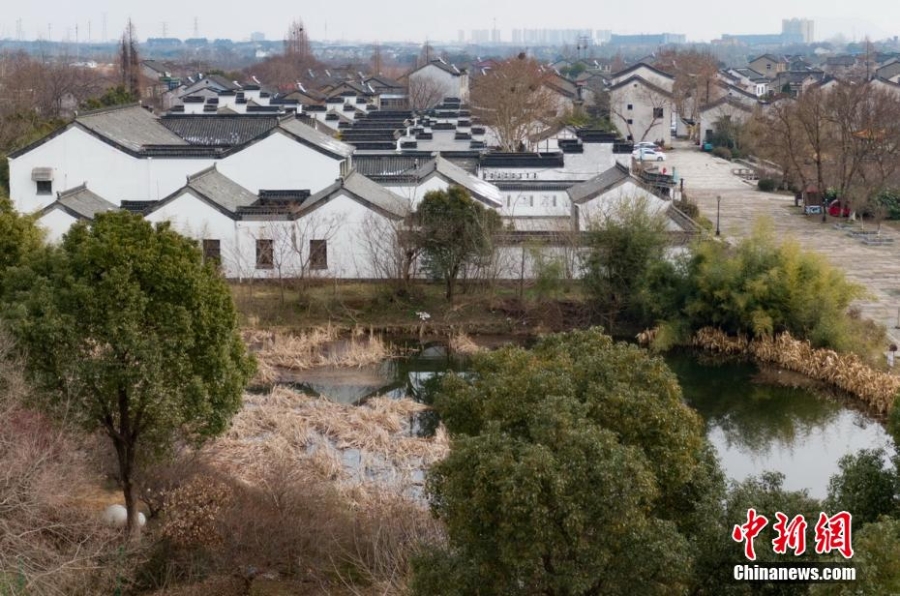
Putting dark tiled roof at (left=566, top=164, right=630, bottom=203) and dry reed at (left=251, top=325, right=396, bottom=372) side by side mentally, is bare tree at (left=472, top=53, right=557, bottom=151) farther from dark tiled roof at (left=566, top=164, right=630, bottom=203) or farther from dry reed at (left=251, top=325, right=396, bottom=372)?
dry reed at (left=251, top=325, right=396, bottom=372)

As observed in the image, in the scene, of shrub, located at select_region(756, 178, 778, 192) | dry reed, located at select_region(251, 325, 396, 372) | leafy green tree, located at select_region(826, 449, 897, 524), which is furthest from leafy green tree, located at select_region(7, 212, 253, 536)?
shrub, located at select_region(756, 178, 778, 192)

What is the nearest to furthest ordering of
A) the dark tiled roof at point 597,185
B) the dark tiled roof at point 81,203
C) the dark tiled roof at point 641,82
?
the dark tiled roof at point 81,203 → the dark tiled roof at point 597,185 → the dark tiled roof at point 641,82

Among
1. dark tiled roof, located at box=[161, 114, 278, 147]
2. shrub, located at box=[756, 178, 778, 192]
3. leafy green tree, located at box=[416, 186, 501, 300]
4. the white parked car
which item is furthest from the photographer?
the white parked car

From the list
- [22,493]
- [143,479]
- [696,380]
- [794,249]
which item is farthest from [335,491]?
[794,249]

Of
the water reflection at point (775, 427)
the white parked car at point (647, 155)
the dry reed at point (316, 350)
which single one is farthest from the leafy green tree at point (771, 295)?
the white parked car at point (647, 155)

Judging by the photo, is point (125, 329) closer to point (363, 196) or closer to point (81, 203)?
point (363, 196)

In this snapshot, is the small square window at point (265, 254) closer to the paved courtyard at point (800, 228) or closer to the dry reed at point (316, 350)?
the dry reed at point (316, 350)
